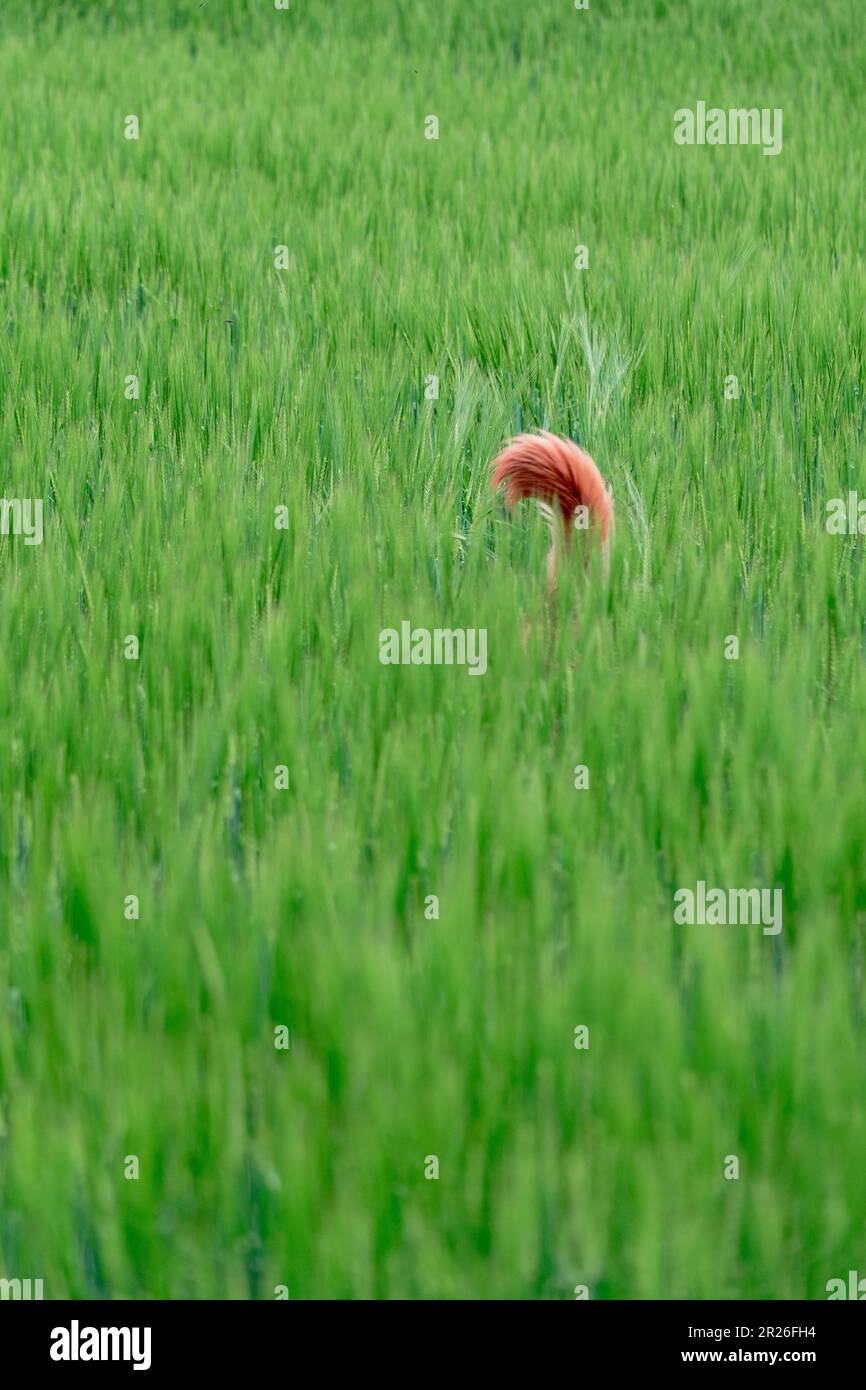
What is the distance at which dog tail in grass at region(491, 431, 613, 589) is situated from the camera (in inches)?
82.3

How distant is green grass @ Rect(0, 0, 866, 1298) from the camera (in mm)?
1177

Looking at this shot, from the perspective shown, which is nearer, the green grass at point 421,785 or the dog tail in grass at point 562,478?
the green grass at point 421,785

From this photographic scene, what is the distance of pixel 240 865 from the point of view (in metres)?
1.68

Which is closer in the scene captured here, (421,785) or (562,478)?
Result: (421,785)

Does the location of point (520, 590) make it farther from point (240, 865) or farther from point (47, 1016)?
point (47, 1016)

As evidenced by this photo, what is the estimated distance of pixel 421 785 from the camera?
1.69 meters

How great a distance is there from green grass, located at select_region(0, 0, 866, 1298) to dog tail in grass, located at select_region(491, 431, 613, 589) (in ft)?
0.42

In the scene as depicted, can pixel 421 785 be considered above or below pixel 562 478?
below

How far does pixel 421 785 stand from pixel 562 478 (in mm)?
658

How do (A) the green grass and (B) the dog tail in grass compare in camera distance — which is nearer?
(A) the green grass

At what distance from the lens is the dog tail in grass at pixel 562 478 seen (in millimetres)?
2090

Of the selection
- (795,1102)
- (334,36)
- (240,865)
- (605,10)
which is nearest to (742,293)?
(240,865)

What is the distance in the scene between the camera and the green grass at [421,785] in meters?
1.18

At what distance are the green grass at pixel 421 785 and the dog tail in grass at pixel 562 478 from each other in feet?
0.42
